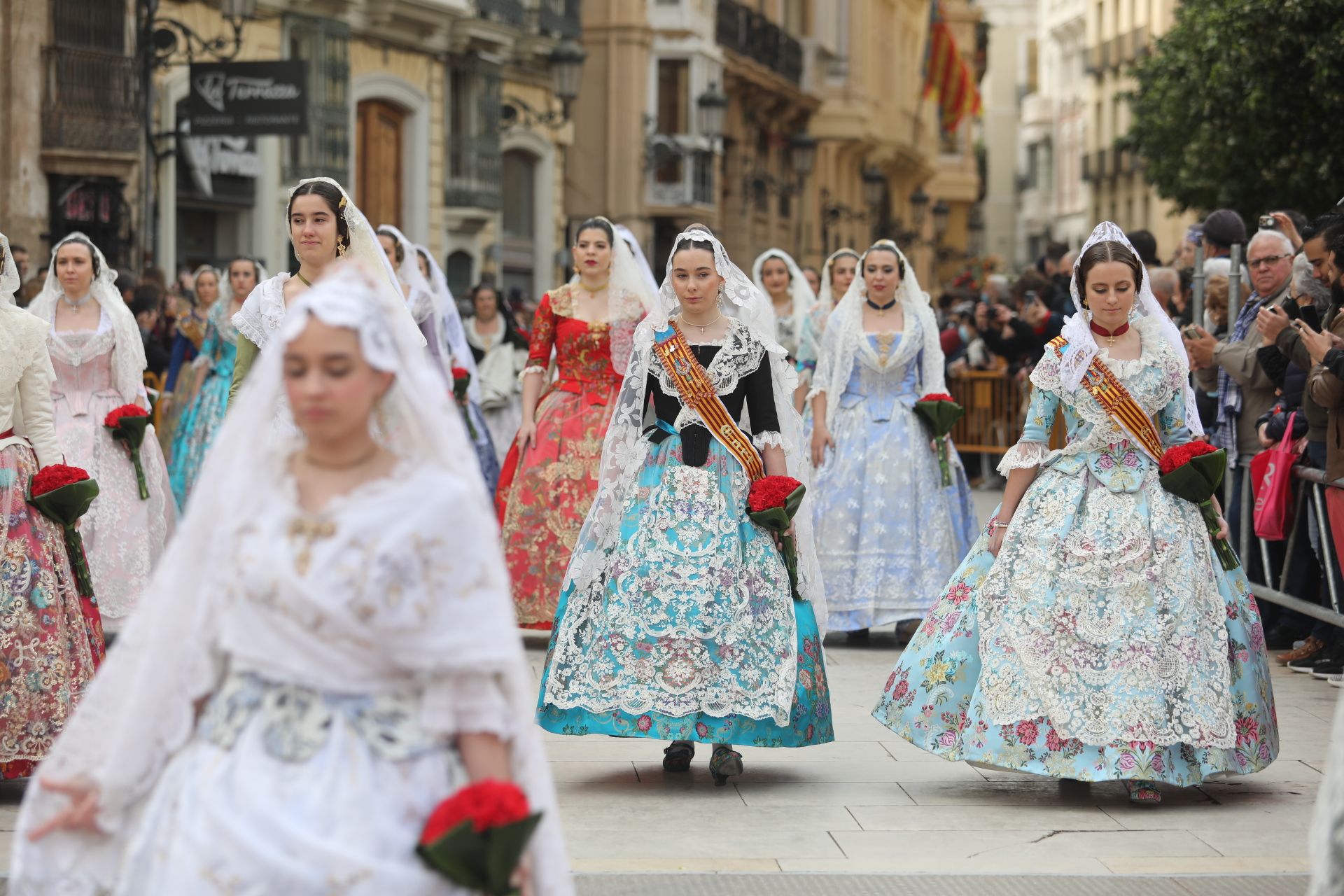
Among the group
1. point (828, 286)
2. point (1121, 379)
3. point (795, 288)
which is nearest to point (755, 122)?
point (795, 288)

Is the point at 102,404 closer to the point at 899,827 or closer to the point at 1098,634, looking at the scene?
the point at 899,827

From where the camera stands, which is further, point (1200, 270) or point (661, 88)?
point (661, 88)

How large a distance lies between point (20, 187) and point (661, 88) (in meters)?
19.4

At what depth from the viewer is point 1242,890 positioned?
564 cm

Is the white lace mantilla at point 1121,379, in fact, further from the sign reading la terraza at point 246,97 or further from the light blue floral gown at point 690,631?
the sign reading la terraza at point 246,97

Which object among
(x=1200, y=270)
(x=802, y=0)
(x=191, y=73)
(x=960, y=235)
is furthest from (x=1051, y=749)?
(x=960, y=235)

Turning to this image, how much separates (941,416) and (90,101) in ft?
32.7

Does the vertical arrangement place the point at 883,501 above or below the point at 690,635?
above

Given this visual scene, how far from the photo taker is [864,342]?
10.8 metres

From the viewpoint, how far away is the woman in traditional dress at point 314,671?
3.51 meters

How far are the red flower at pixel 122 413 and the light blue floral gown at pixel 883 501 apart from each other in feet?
11.4

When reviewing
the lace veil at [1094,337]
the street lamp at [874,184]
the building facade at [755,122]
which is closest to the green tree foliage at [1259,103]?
the building facade at [755,122]

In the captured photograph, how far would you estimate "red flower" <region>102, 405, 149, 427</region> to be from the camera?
31.2 feet

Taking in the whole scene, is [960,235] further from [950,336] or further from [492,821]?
[492,821]
